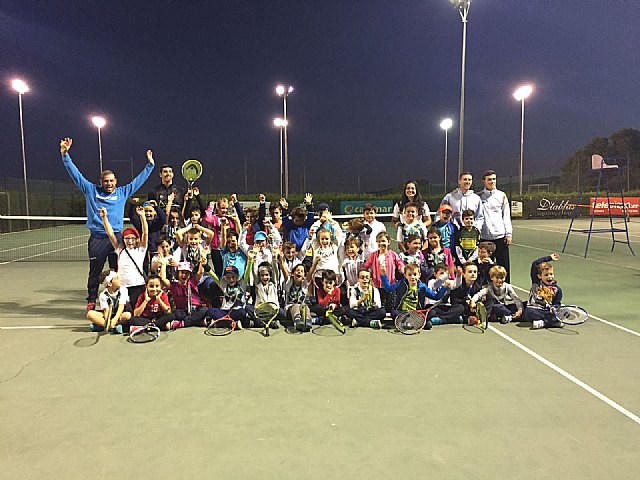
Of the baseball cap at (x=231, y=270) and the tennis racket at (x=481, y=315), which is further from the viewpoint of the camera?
the baseball cap at (x=231, y=270)

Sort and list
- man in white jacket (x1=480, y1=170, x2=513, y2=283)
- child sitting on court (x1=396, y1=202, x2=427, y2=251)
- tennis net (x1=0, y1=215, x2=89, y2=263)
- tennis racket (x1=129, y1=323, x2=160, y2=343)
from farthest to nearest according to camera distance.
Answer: tennis net (x1=0, y1=215, x2=89, y2=263)
man in white jacket (x1=480, y1=170, x2=513, y2=283)
child sitting on court (x1=396, y1=202, x2=427, y2=251)
tennis racket (x1=129, y1=323, x2=160, y2=343)

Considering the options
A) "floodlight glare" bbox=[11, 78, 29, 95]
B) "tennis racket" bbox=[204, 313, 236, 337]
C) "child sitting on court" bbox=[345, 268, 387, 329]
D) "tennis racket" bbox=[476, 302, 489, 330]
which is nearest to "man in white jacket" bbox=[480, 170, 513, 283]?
"tennis racket" bbox=[476, 302, 489, 330]

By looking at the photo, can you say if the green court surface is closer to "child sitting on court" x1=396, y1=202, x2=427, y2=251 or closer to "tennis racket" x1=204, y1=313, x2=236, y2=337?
"tennis racket" x1=204, y1=313, x2=236, y2=337

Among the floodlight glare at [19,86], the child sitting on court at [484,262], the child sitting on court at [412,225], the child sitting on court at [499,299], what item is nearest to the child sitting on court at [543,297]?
the child sitting on court at [499,299]

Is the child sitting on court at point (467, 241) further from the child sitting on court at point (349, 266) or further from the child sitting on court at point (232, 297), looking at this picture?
the child sitting on court at point (232, 297)

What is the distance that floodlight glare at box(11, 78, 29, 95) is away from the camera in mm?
19783

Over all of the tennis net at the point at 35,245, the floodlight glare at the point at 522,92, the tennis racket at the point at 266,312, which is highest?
the floodlight glare at the point at 522,92

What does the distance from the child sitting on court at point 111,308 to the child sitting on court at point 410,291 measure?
285 cm

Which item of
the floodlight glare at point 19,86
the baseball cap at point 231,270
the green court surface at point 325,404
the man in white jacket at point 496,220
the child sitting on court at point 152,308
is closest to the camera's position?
the green court surface at point 325,404

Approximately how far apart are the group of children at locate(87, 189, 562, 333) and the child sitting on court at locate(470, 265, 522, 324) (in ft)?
0.04

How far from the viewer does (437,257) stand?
555 cm

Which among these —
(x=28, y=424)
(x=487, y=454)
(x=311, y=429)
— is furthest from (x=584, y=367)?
(x=28, y=424)

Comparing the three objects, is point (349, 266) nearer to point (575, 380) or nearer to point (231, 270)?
point (231, 270)

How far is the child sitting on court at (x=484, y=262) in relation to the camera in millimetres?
5461
